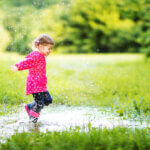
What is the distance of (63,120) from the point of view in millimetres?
4625

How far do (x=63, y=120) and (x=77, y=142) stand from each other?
153 centimetres

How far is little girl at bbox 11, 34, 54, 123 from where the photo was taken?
14.3 ft

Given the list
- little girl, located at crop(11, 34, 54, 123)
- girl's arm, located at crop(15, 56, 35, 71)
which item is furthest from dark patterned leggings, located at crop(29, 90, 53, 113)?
girl's arm, located at crop(15, 56, 35, 71)

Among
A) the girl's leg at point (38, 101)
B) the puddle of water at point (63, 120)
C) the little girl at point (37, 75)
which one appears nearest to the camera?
the puddle of water at point (63, 120)

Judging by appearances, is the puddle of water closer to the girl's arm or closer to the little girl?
the little girl

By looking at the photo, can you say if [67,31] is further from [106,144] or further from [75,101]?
[106,144]

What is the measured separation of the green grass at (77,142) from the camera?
3.00 m

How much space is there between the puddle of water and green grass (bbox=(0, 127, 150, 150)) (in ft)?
1.76

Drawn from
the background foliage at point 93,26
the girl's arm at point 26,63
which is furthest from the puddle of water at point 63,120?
the background foliage at point 93,26

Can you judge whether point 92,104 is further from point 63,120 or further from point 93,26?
point 93,26

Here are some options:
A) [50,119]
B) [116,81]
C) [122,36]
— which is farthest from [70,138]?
[122,36]

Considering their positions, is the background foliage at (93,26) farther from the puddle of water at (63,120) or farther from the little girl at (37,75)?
the little girl at (37,75)

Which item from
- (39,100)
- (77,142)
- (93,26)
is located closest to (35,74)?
(39,100)

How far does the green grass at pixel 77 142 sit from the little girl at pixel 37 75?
110cm
